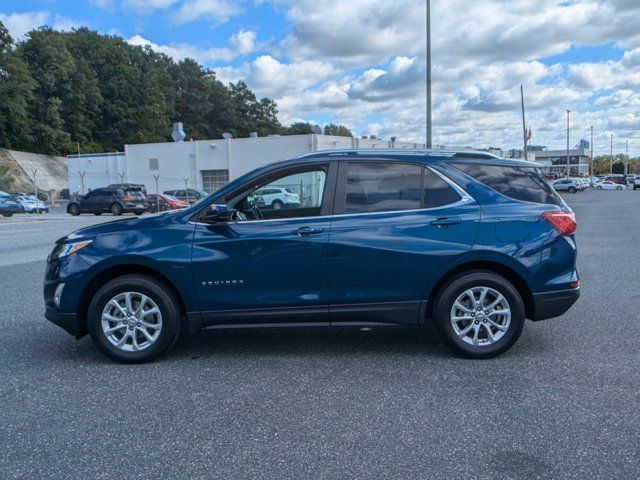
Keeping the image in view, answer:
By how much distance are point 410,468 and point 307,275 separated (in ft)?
6.80

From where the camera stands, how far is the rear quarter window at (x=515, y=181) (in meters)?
5.22

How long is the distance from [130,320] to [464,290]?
287 cm

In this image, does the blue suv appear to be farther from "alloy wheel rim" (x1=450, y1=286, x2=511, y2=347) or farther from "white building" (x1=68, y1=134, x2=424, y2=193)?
"white building" (x1=68, y1=134, x2=424, y2=193)

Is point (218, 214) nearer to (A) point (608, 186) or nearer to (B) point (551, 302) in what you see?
(B) point (551, 302)

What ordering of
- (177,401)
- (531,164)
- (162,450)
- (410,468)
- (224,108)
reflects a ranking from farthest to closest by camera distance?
(224,108)
(531,164)
(177,401)
(162,450)
(410,468)

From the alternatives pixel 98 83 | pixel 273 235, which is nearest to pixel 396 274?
pixel 273 235

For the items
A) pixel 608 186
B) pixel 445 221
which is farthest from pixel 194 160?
pixel 608 186

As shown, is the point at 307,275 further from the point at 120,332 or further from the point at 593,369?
the point at 593,369

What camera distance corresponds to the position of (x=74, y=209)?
109 feet

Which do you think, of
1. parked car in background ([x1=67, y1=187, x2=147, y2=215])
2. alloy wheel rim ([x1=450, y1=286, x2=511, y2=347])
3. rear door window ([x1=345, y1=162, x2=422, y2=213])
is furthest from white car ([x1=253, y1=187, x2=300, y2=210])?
parked car in background ([x1=67, y1=187, x2=147, y2=215])

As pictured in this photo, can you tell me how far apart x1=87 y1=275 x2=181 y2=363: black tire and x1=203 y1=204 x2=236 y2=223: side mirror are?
0.72 m

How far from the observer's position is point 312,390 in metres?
4.48

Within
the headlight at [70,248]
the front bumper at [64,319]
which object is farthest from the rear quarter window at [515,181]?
the front bumper at [64,319]

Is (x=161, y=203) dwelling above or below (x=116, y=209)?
above
